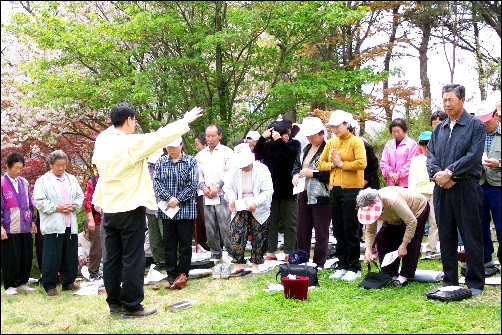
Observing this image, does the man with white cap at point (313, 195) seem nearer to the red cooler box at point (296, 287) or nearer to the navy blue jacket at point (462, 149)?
the red cooler box at point (296, 287)

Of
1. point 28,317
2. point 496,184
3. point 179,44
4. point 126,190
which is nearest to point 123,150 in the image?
point 126,190

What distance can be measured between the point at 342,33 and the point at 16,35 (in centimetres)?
666

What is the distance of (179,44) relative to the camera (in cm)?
978

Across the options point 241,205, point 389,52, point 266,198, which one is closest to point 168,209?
point 241,205

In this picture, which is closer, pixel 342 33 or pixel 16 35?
pixel 16 35

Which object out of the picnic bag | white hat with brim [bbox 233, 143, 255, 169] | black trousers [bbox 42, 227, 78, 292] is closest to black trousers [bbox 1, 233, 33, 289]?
black trousers [bbox 42, 227, 78, 292]

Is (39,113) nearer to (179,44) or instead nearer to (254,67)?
(179,44)

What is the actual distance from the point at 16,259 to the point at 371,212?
4009mm

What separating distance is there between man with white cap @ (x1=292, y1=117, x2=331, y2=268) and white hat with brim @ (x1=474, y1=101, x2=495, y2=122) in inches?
69.5

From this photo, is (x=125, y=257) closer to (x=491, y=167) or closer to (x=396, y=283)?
(x=396, y=283)

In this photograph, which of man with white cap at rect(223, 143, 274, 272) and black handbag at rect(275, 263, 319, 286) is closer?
black handbag at rect(275, 263, 319, 286)

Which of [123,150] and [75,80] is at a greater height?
[75,80]

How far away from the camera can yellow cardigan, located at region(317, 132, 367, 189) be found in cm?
586

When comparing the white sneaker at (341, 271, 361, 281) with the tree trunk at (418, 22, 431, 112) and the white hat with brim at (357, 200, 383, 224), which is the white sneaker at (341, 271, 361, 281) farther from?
the tree trunk at (418, 22, 431, 112)
